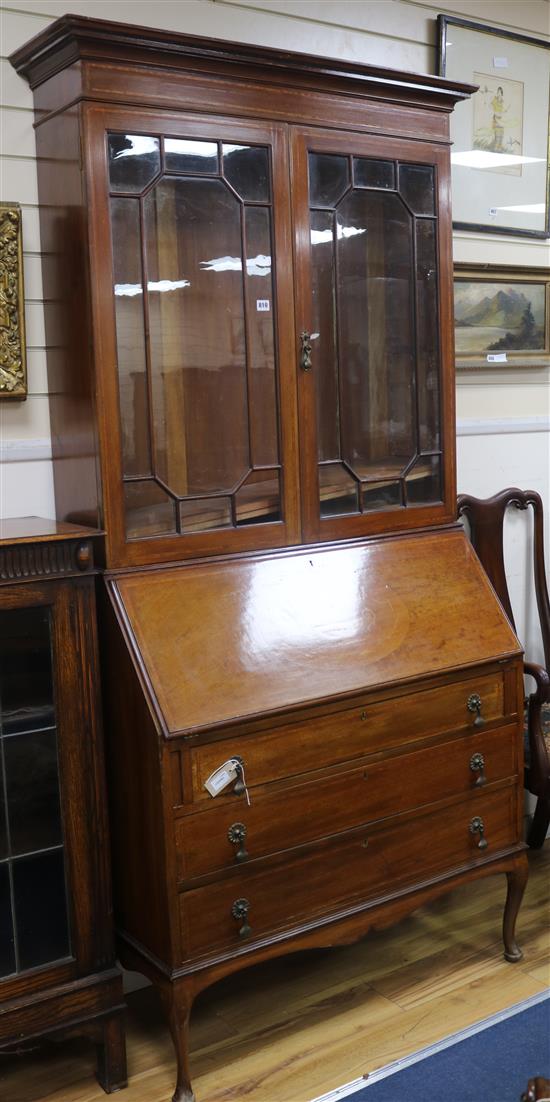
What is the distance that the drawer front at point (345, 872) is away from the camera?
2.24m

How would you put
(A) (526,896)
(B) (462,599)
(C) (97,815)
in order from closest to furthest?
(C) (97,815), (B) (462,599), (A) (526,896)

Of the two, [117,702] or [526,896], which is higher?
[117,702]

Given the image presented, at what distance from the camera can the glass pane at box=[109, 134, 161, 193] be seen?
2225 mm

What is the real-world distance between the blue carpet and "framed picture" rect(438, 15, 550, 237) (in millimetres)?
2301

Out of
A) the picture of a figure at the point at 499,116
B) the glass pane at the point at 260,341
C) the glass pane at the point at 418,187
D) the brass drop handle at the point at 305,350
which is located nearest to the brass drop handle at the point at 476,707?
the glass pane at the point at 260,341

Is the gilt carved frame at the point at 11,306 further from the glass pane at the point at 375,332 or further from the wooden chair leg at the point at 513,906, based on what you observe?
the wooden chair leg at the point at 513,906

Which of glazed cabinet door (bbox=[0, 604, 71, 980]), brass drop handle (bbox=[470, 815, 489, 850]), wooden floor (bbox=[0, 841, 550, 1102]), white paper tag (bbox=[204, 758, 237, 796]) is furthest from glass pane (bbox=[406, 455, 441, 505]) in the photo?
wooden floor (bbox=[0, 841, 550, 1102])

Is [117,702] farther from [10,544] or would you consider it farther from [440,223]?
[440,223]

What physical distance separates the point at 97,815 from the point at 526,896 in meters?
1.54

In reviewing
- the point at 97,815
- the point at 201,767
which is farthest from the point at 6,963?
the point at 201,767

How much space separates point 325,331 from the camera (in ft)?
8.59

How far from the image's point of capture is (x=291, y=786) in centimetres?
231

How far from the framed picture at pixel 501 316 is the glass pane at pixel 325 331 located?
2.69 feet

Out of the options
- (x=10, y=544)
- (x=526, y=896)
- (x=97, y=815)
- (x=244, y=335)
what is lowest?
(x=526, y=896)
